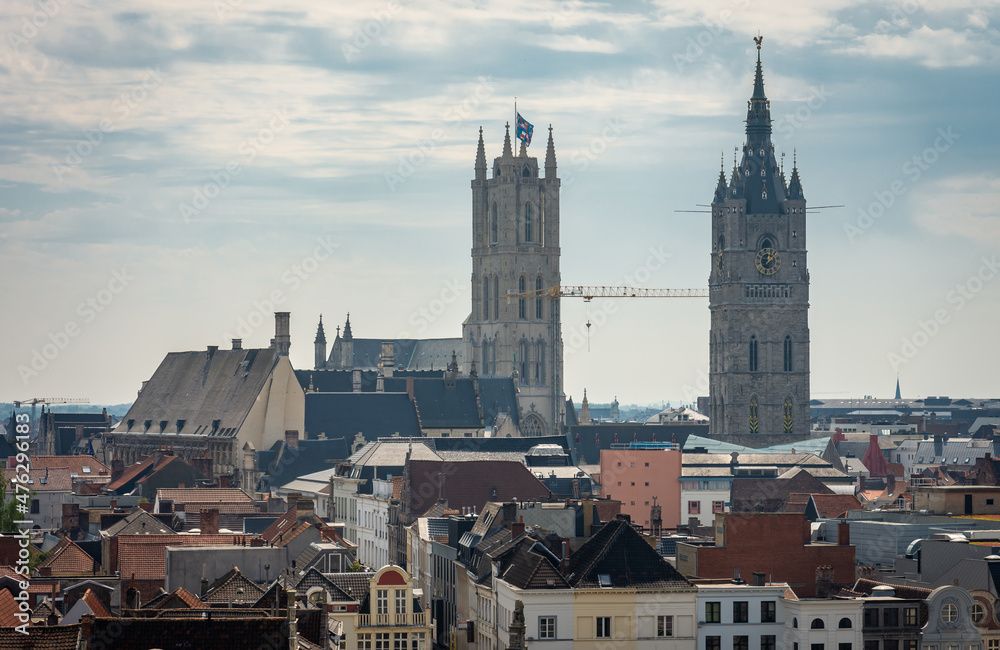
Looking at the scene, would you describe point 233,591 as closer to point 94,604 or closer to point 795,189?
point 94,604

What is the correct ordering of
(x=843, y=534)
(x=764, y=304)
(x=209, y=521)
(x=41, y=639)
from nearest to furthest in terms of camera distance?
1. (x=41, y=639)
2. (x=843, y=534)
3. (x=209, y=521)
4. (x=764, y=304)

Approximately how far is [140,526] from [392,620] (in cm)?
2391

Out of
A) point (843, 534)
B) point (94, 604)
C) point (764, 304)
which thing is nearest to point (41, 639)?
point (94, 604)

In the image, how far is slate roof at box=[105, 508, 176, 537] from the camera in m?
87.8

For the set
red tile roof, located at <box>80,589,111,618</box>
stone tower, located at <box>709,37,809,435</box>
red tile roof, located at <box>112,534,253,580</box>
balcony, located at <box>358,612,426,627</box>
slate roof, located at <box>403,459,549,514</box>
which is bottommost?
balcony, located at <box>358,612,426,627</box>

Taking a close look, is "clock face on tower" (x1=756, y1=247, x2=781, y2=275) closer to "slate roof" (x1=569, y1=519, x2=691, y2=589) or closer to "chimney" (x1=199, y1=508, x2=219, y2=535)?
"chimney" (x1=199, y1=508, x2=219, y2=535)

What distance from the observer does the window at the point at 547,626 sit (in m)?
64.4

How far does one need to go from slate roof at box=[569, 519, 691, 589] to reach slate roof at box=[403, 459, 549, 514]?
38.6 m

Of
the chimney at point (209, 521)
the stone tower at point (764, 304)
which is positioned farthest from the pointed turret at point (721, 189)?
the chimney at point (209, 521)

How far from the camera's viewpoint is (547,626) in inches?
2542

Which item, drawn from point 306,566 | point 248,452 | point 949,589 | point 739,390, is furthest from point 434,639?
point 739,390

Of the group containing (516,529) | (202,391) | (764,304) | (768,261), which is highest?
(768,261)

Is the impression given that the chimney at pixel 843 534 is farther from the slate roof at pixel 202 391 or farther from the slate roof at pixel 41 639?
the slate roof at pixel 202 391

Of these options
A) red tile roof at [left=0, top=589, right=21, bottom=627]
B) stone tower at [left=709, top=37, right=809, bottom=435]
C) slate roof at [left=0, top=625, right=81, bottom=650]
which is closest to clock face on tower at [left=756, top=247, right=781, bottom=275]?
stone tower at [left=709, top=37, right=809, bottom=435]
